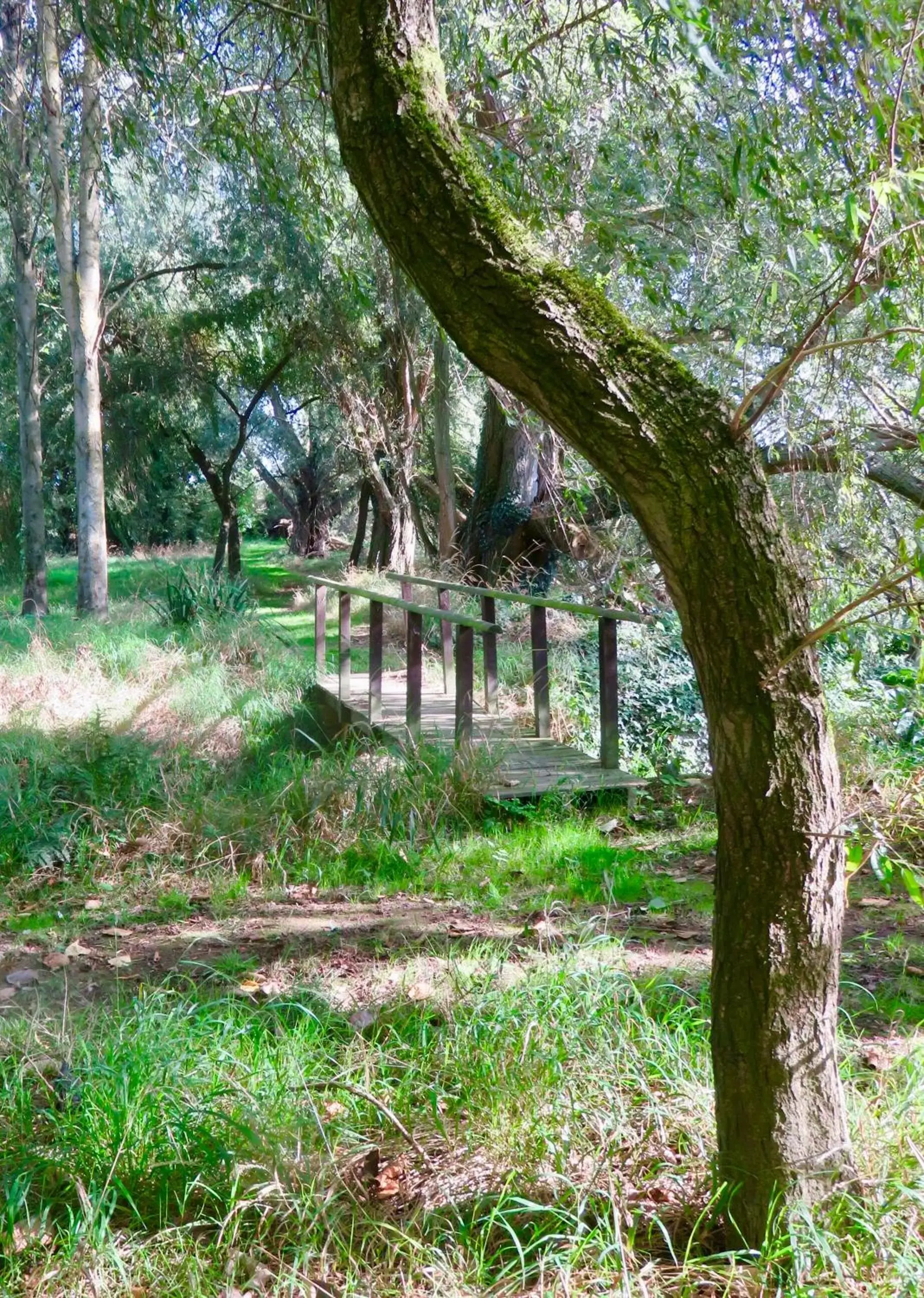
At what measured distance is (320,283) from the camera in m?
18.8

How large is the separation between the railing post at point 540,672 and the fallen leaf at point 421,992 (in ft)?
13.2

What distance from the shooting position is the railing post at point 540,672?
8.03m

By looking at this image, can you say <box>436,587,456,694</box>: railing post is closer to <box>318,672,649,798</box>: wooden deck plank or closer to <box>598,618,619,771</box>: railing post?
<box>318,672,649,798</box>: wooden deck plank

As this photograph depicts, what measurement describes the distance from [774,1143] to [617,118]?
6.64 metres

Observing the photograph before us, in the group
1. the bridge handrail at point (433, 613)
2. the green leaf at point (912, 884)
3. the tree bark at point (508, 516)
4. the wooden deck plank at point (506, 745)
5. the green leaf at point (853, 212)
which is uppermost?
the tree bark at point (508, 516)

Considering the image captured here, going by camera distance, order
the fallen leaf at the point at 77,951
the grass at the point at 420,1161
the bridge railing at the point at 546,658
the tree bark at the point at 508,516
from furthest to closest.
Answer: the tree bark at the point at 508,516, the bridge railing at the point at 546,658, the fallen leaf at the point at 77,951, the grass at the point at 420,1161

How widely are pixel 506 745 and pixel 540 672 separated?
2.13 feet

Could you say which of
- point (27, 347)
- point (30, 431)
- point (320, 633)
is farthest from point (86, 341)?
point (320, 633)

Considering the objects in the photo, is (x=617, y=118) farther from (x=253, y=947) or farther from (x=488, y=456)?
(x=488, y=456)

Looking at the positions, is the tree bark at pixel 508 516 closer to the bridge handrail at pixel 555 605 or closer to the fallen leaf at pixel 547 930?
the bridge handrail at pixel 555 605

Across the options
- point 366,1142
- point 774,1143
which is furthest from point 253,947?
point 774,1143

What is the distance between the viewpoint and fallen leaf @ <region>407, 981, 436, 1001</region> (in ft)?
13.0

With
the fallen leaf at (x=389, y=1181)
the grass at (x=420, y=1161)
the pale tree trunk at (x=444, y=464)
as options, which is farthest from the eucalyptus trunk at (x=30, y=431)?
the fallen leaf at (x=389, y=1181)

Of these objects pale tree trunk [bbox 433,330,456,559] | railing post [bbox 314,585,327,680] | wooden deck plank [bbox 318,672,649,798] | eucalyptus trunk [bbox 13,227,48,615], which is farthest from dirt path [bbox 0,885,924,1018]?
pale tree trunk [bbox 433,330,456,559]
